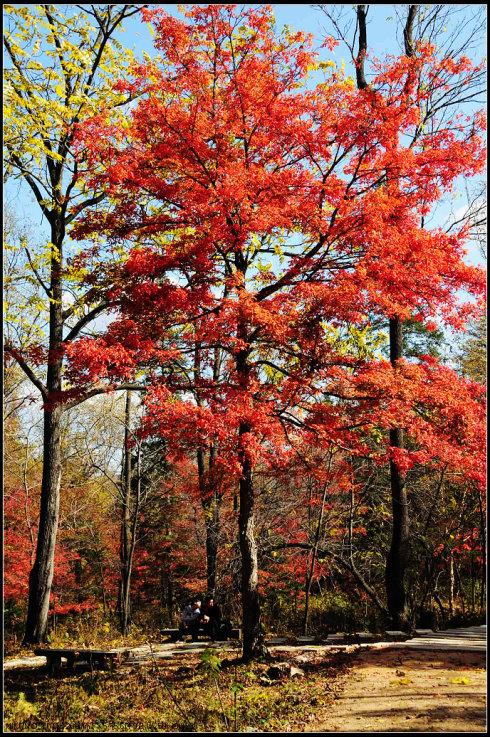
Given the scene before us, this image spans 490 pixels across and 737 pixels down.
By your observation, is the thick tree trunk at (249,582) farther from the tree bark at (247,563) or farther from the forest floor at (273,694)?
the forest floor at (273,694)

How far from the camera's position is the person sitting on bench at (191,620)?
1241 cm

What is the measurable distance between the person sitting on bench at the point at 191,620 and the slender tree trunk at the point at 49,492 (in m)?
2.95

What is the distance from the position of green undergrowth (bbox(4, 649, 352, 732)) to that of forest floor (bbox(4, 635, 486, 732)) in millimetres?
14

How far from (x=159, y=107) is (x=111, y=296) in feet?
9.66

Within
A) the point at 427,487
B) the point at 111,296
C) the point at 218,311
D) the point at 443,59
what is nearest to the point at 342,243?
the point at 218,311

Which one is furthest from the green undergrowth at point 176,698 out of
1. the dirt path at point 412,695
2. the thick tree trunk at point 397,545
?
the thick tree trunk at point 397,545

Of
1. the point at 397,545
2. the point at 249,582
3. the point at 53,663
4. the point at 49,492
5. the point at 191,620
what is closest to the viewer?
the point at 249,582

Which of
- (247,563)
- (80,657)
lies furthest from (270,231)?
(80,657)

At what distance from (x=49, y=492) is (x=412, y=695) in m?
9.14

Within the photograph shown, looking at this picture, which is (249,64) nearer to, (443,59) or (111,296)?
(111,296)

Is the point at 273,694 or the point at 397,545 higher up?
the point at 397,545

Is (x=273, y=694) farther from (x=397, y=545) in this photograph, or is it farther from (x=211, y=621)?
(x=397, y=545)

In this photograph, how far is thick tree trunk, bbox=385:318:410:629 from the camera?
39.1 feet

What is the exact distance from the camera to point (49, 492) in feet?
42.5
